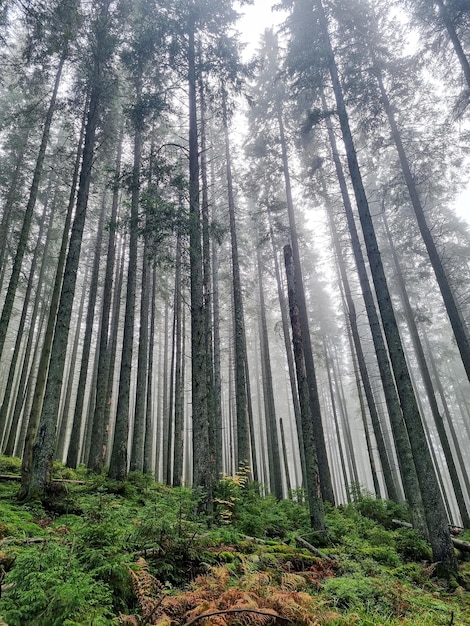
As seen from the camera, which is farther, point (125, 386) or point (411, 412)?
point (125, 386)

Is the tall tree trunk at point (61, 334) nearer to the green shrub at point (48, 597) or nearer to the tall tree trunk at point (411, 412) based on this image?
the green shrub at point (48, 597)

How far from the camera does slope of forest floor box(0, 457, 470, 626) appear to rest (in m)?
2.44

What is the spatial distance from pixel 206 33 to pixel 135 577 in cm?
1516

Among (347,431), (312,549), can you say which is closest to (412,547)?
(312,549)

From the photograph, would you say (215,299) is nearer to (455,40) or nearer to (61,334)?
(61,334)

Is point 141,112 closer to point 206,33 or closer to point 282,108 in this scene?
point 206,33

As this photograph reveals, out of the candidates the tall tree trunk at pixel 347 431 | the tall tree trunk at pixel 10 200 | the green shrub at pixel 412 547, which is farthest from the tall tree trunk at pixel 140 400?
the tall tree trunk at pixel 347 431

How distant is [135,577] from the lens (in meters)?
2.96

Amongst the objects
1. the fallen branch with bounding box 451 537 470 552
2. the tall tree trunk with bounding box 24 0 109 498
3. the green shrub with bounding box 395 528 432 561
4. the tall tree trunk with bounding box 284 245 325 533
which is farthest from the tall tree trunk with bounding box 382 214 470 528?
the tall tree trunk with bounding box 24 0 109 498

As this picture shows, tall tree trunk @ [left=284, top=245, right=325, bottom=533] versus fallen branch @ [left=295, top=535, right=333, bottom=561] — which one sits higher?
tall tree trunk @ [left=284, top=245, right=325, bottom=533]

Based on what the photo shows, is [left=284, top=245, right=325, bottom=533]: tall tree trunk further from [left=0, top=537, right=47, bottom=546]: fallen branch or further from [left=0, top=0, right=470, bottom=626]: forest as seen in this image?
[left=0, top=537, right=47, bottom=546]: fallen branch

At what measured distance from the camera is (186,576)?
3.86m

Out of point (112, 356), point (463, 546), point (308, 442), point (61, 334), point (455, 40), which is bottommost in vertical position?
point (463, 546)

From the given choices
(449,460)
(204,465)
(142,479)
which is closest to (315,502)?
(204,465)
